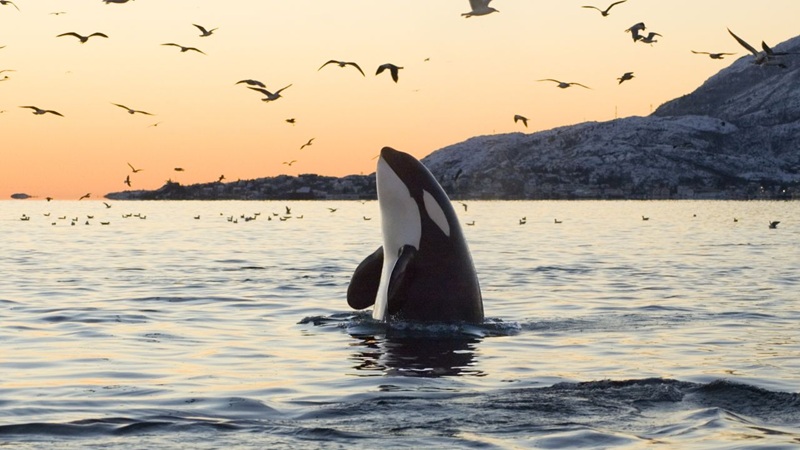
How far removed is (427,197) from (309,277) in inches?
547

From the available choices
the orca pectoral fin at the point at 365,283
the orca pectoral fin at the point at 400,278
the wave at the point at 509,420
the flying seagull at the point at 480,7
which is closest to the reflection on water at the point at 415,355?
the orca pectoral fin at the point at 400,278

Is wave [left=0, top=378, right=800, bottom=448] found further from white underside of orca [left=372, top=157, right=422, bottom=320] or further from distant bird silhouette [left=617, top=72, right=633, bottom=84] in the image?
distant bird silhouette [left=617, top=72, right=633, bottom=84]

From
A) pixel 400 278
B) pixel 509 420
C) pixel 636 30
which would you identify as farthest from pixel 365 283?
pixel 636 30

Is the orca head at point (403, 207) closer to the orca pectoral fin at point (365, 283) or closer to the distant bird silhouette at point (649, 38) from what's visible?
the orca pectoral fin at point (365, 283)

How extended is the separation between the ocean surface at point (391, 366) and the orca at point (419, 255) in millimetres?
301

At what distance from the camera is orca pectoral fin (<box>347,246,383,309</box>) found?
18.6 m

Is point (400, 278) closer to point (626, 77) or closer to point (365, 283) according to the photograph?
point (365, 283)

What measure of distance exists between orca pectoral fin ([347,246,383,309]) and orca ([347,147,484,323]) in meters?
0.05

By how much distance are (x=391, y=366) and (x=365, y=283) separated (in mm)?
3992

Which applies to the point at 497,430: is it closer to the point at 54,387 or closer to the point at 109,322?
the point at 54,387

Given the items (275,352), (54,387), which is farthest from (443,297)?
(54,387)

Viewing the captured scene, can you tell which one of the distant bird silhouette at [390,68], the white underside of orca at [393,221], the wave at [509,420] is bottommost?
the wave at [509,420]

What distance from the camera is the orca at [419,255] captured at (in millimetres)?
17141

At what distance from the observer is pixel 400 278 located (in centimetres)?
1691
